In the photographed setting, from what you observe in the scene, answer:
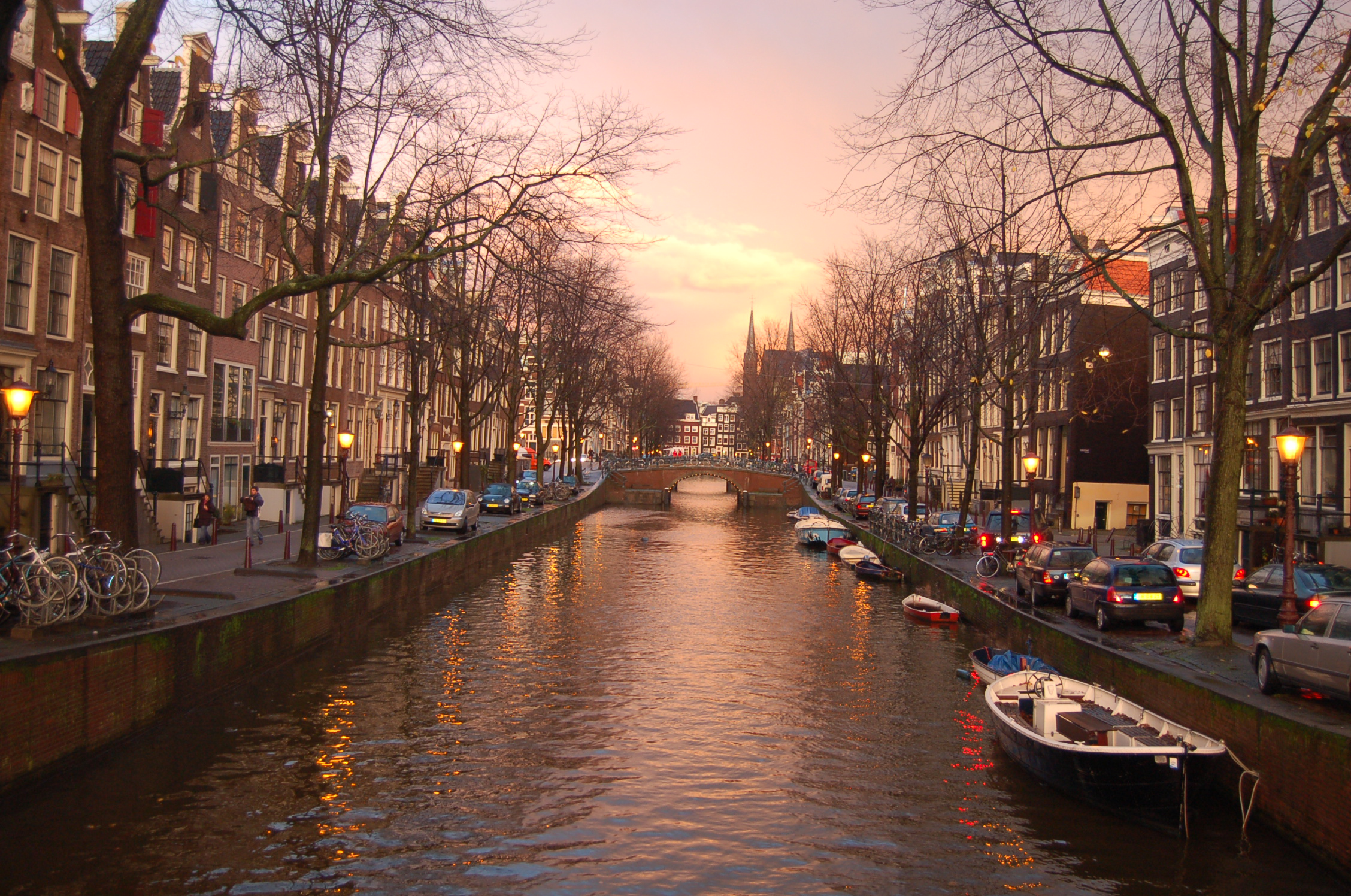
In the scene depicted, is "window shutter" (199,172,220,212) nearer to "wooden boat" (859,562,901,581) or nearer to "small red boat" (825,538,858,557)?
"wooden boat" (859,562,901,581)

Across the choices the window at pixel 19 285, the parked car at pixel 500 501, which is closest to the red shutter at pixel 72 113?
the window at pixel 19 285

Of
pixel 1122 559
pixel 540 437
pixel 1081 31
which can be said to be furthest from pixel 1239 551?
pixel 540 437

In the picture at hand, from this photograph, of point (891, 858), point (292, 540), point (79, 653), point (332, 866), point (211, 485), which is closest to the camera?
point (332, 866)

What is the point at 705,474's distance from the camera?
10131 cm

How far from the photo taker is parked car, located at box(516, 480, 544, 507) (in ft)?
204

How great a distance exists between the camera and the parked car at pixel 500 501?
54.7 metres

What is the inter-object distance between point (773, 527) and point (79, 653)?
57472 mm

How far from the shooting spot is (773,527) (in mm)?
69062

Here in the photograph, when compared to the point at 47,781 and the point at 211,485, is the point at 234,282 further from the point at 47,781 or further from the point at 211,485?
the point at 47,781

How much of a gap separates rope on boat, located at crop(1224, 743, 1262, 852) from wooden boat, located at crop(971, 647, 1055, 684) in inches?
242

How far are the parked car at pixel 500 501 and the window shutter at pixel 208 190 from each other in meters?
21.8

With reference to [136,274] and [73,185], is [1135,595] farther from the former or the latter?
[136,274]

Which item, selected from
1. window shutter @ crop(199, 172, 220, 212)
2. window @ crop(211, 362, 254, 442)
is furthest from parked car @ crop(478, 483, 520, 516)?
window shutter @ crop(199, 172, 220, 212)

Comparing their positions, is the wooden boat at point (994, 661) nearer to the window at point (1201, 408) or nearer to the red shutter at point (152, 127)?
the window at point (1201, 408)
